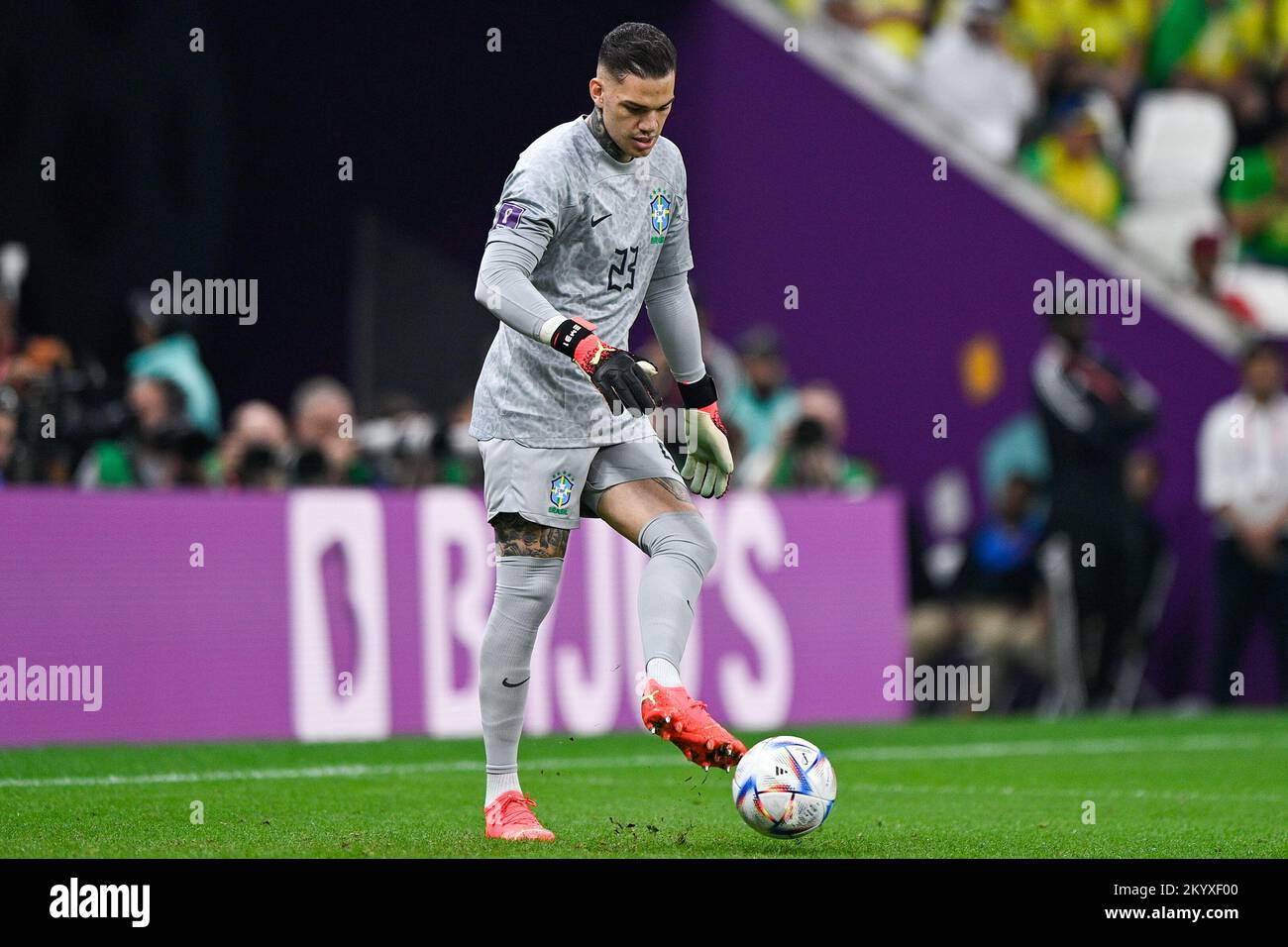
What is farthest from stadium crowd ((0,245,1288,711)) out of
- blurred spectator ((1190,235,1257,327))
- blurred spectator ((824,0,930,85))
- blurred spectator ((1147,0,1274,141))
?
blurred spectator ((1147,0,1274,141))

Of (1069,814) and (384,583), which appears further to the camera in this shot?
(384,583)

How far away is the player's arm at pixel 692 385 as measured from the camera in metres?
7.21

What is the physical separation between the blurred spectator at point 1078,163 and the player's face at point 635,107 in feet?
36.3

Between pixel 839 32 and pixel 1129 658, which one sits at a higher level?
pixel 839 32

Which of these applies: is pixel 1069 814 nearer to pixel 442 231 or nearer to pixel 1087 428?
pixel 1087 428

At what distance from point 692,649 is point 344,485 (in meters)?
2.16

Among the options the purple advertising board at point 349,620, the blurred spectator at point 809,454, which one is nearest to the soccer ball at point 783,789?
the purple advertising board at point 349,620

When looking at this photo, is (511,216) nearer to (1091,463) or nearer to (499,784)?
(499,784)

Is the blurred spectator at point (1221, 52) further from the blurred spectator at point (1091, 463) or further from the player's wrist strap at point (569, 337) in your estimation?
the player's wrist strap at point (569, 337)

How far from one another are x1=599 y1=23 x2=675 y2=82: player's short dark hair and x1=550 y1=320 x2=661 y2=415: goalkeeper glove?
0.78 metres

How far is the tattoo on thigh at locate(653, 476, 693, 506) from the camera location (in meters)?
7.05

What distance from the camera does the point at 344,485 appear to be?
1254cm
